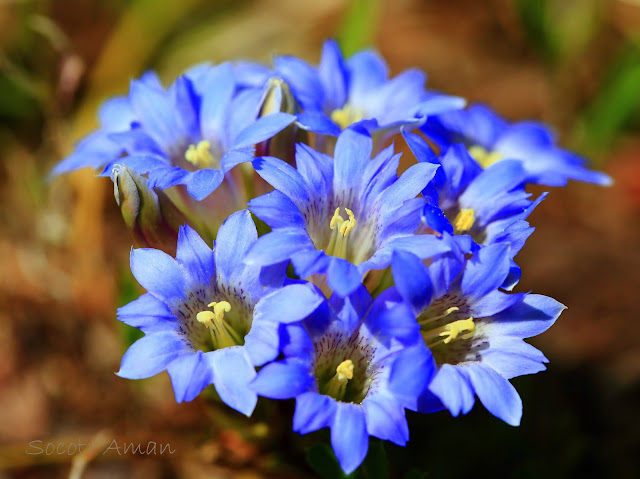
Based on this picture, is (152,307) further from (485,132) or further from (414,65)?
(414,65)

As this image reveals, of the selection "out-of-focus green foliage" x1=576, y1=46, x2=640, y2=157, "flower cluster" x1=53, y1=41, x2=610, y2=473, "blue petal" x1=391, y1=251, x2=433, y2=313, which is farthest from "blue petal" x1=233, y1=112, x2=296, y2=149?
"out-of-focus green foliage" x1=576, y1=46, x2=640, y2=157

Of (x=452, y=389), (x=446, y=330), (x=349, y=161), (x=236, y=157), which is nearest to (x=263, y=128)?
(x=236, y=157)

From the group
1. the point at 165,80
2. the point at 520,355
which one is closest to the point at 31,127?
the point at 165,80

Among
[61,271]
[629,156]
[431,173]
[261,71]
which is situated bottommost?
[629,156]

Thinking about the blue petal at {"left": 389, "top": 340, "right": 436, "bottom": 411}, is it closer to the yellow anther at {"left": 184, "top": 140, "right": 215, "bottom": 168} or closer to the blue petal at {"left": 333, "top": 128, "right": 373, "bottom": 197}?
the blue petal at {"left": 333, "top": 128, "right": 373, "bottom": 197}

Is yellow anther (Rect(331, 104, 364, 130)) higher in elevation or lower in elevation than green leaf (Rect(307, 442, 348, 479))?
higher

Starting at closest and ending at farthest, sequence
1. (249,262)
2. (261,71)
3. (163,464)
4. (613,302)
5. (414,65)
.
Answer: (249,262) → (261,71) → (163,464) → (613,302) → (414,65)
